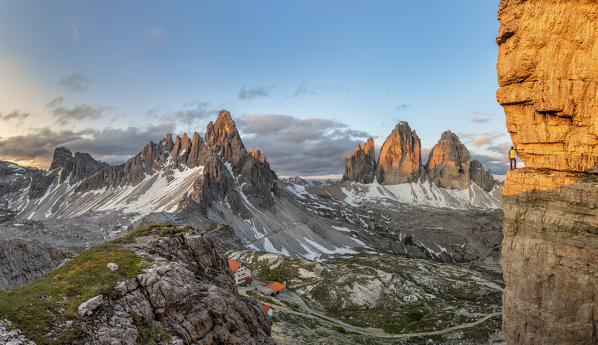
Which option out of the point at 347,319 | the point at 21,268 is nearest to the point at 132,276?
the point at 21,268

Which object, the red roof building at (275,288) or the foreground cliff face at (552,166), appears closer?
the foreground cliff face at (552,166)

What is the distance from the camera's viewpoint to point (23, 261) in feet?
90.7

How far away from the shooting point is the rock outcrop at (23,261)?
86.0 ft

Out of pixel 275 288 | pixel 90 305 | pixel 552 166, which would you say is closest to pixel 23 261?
pixel 90 305

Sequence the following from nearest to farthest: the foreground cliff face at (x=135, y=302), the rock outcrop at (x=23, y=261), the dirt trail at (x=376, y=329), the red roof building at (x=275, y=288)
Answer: the foreground cliff face at (x=135, y=302) → the rock outcrop at (x=23, y=261) → the dirt trail at (x=376, y=329) → the red roof building at (x=275, y=288)

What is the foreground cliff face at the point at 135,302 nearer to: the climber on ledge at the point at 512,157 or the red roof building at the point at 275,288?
the climber on ledge at the point at 512,157

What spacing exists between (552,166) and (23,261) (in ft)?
151

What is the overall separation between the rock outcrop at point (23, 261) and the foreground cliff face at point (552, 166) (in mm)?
42162

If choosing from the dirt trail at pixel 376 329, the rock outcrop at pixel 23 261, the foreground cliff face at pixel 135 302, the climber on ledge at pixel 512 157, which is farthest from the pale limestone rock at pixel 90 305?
the dirt trail at pixel 376 329

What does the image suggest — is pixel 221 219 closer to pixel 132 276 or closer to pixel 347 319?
pixel 347 319

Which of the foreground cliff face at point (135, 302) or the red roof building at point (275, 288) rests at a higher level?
the foreground cliff face at point (135, 302)

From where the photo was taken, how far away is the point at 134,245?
27.8 m

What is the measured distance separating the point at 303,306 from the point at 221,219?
4615 inches

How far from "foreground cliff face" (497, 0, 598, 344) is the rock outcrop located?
42.2m
